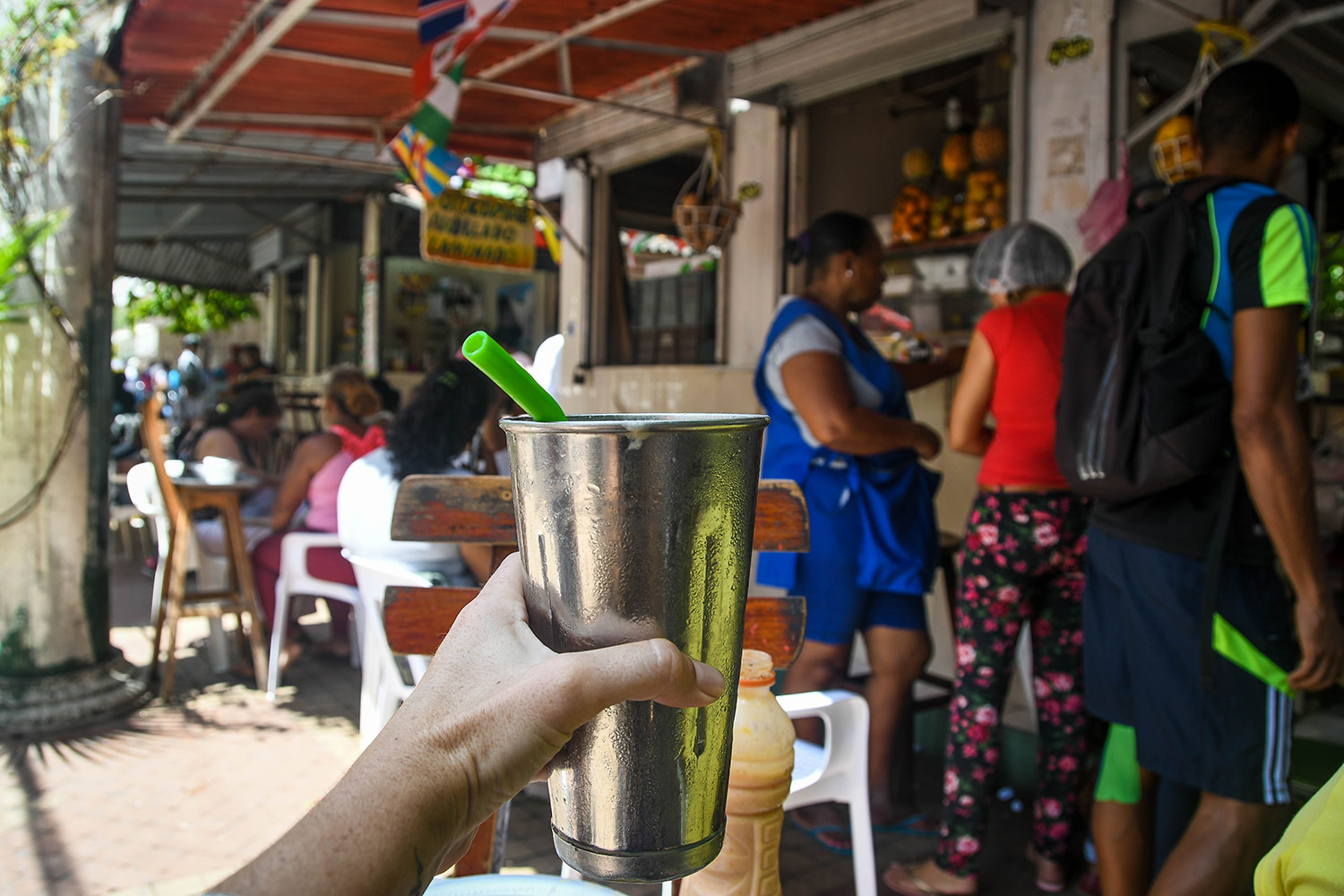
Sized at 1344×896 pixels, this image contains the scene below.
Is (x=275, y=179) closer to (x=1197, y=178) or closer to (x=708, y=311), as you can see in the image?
(x=708, y=311)

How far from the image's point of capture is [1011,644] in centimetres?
259

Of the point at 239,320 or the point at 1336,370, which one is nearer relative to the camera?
the point at 1336,370

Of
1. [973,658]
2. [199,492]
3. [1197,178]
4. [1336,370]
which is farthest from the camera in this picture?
[1336,370]

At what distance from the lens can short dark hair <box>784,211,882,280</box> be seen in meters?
2.92

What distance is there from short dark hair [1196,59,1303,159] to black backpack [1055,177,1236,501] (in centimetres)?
12

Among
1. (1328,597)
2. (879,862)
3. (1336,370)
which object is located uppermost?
(1336,370)

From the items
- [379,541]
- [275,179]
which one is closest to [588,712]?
[379,541]

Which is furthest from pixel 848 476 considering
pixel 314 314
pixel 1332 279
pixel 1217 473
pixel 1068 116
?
pixel 314 314

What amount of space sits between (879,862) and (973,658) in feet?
2.51

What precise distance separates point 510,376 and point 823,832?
8.96 feet

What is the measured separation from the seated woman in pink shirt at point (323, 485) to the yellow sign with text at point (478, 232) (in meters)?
1.17

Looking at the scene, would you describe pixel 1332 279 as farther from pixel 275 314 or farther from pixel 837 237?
pixel 275 314

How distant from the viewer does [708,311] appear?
574cm

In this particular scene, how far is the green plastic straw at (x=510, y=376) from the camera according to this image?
0.73 m
